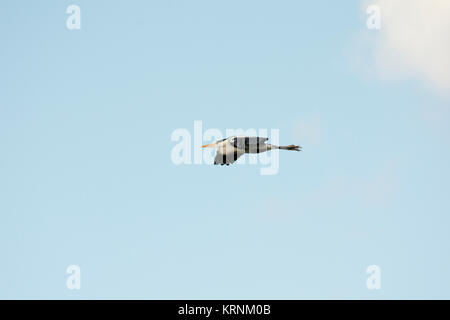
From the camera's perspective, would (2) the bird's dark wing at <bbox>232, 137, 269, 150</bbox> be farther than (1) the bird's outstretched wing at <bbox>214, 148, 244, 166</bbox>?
No

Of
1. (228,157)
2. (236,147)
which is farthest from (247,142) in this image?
(228,157)

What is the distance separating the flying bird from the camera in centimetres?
8969

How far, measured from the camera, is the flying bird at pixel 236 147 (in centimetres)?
8969

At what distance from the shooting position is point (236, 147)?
90.2 meters

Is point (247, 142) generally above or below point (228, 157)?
above

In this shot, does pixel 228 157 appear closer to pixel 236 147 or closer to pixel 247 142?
pixel 236 147

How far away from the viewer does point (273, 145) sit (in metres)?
92.4

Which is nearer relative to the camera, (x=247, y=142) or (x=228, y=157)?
(x=247, y=142)

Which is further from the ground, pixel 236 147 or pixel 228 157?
pixel 236 147

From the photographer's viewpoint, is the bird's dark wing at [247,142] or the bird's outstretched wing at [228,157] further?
the bird's outstretched wing at [228,157]

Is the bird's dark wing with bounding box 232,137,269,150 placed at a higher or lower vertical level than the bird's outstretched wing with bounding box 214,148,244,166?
higher

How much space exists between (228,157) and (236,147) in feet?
5.91
